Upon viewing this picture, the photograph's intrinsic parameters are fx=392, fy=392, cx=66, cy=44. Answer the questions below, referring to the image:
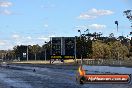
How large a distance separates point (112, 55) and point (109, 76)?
12962cm

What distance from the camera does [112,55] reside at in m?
136

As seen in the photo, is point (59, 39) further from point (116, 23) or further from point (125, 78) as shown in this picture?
point (125, 78)

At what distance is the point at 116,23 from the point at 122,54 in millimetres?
12117

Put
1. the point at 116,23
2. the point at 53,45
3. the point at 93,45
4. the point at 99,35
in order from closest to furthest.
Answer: the point at 53,45 → the point at 116,23 → the point at 93,45 → the point at 99,35

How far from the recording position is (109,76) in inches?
299

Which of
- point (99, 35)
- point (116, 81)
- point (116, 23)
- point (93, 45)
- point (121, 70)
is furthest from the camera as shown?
point (99, 35)

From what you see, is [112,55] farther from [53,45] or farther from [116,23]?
[53,45]

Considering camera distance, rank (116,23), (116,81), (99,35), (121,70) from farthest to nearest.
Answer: (99,35), (116,23), (121,70), (116,81)

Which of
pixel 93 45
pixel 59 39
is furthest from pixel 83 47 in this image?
pixel 59 39

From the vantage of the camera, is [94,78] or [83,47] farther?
[83,47]

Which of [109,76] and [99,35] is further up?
[99,35]

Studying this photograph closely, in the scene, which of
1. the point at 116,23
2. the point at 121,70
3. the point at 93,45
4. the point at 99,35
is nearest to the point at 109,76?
the point at 121,70

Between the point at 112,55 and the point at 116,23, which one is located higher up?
the point at 116,23

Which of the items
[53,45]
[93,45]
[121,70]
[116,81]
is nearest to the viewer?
[116,81]
